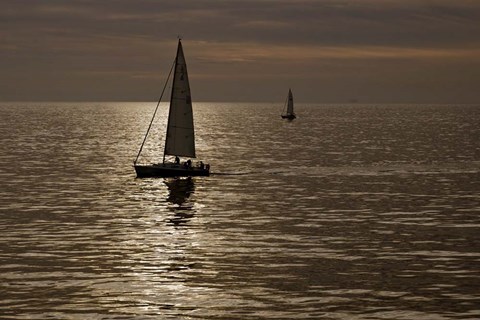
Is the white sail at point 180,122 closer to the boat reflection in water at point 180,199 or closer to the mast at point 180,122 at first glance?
the mast at point 180,122

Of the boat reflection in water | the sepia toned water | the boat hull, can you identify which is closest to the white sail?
the boat hull

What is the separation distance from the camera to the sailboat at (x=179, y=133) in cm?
9338

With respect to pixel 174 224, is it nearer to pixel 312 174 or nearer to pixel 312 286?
pixel 312 286

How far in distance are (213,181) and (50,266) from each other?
5058 centimetres

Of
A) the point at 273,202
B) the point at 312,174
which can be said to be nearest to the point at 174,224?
the point at 273,202

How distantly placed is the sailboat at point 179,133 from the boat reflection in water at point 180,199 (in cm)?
154

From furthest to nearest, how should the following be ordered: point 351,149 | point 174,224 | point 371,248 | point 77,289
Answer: point 351,149, point 174,224, point 371,248, point 77,289

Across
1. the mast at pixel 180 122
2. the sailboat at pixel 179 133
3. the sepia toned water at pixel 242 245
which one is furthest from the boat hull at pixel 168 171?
the mast at pixel 180 122

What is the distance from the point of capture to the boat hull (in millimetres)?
93188

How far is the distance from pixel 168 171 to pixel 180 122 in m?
6.47

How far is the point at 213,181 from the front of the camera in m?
95.2

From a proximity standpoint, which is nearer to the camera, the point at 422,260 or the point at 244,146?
the point at 422,260

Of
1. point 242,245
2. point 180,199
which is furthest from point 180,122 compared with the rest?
point 242,245

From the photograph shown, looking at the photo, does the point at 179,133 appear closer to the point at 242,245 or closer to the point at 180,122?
the point at 180,122
